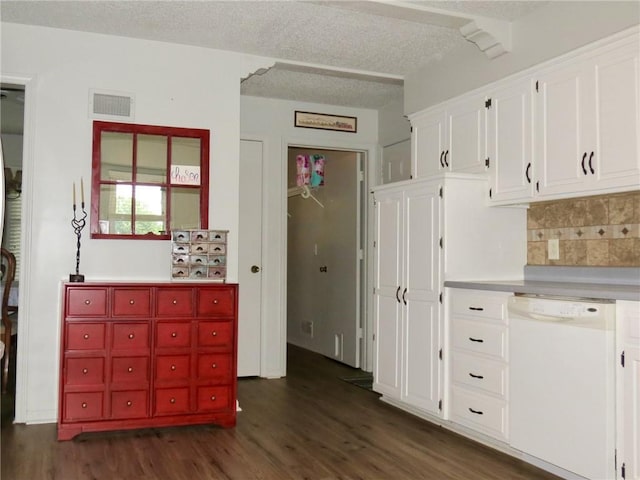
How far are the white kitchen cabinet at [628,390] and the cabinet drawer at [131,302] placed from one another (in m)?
2.57

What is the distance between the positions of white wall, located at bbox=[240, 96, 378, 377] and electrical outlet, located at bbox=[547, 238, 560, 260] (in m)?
2.44

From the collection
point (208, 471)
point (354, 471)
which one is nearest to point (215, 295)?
point (208, 471)

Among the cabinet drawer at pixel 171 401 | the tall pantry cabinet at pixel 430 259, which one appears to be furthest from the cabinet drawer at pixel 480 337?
the cabinet drawer at pixel 171 401

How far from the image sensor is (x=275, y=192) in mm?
5391

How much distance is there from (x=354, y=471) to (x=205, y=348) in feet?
4.12

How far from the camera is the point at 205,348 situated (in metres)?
3.67

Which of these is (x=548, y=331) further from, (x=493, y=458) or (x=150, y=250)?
(x=150, y=250)

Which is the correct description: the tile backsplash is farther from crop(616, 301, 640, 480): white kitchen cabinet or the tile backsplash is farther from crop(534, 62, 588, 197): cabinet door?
crop(616, 301, 640, 480): white kitchen cabinet

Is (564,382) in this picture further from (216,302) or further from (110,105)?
(110,105)

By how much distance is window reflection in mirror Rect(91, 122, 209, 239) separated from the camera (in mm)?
3916

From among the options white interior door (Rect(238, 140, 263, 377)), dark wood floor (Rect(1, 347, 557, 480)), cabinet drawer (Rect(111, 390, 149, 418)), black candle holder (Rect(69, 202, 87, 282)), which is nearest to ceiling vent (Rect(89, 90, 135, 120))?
black candle holder (Rect(69, 202, 87, 282))

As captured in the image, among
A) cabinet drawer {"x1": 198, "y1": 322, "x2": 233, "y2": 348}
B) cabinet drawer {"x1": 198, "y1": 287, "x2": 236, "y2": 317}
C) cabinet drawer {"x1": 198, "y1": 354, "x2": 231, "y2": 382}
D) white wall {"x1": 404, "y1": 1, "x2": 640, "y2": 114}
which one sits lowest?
cabinet drawer {"x1": 198, "y1": 354, "x2": 231, "y2": 382}

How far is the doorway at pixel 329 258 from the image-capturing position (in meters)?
5.83

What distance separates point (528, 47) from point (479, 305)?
61.7 inches
